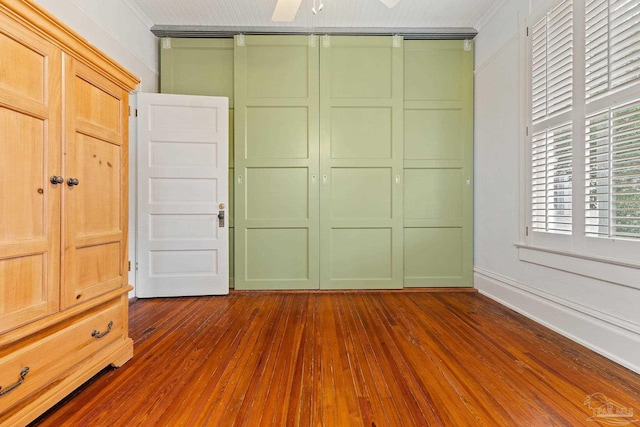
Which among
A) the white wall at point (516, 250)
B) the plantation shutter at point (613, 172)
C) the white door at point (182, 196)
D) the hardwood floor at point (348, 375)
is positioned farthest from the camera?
the white door at point (182, 196)

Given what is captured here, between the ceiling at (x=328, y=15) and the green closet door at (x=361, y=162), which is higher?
the ceiling at (x=328, y=15)

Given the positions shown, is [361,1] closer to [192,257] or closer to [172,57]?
[172,57]

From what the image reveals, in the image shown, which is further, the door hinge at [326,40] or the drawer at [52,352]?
the door hinge at [326,40]

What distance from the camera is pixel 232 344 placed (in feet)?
6.51

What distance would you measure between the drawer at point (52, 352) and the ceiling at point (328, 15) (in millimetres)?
2866

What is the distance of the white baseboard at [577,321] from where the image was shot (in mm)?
1698

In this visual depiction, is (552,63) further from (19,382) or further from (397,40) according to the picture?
(19,382)

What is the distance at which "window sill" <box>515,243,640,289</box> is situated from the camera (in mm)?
1697

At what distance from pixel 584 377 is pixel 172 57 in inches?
171

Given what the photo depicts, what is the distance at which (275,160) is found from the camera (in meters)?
3.20

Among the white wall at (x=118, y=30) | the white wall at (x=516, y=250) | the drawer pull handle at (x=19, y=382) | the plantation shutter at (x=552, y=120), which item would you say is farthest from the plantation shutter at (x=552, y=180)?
the white wall at (x=118, y=30)

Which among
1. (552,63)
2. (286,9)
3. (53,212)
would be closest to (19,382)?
(53,212)

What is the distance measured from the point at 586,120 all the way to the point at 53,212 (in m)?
3.13

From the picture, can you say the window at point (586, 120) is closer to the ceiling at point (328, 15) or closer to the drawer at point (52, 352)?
the ceiling at point (328, 15)
